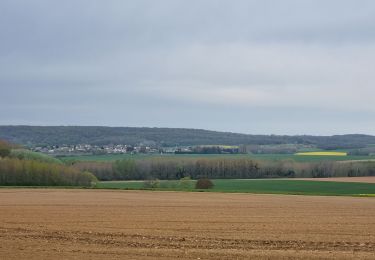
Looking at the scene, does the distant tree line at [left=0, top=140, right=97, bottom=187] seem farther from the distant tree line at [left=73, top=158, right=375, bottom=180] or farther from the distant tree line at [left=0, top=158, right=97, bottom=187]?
the distant tree line at [left=73, top=158, right=375, bottom=180]

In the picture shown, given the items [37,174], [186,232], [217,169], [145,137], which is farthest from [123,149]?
[186,232]

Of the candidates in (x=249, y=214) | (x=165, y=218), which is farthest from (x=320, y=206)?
(x=165, y=218)

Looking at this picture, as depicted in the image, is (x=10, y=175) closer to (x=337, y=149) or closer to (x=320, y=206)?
(x=320, y=206)

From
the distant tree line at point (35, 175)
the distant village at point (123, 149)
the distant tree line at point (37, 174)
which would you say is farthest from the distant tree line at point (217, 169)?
the distant village at point (123, 149)

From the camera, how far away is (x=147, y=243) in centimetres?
2141

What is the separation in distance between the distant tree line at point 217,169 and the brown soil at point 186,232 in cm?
5904

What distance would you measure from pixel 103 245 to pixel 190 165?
85.3 metres

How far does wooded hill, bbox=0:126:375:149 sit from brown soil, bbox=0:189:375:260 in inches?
4822

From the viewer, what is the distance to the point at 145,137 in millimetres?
180750

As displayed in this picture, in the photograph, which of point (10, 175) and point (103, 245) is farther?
point (10, 175)

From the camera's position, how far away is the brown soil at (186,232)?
19234 millimetres

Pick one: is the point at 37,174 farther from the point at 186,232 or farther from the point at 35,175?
the point at 186,232

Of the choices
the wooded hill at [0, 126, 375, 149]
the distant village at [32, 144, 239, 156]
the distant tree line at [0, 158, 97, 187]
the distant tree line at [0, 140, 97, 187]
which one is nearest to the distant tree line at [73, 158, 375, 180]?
the distant tree line at [0, 140, 97, 187]

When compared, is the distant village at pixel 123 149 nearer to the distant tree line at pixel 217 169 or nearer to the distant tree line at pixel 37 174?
the distant tree line at pixel 217 169
